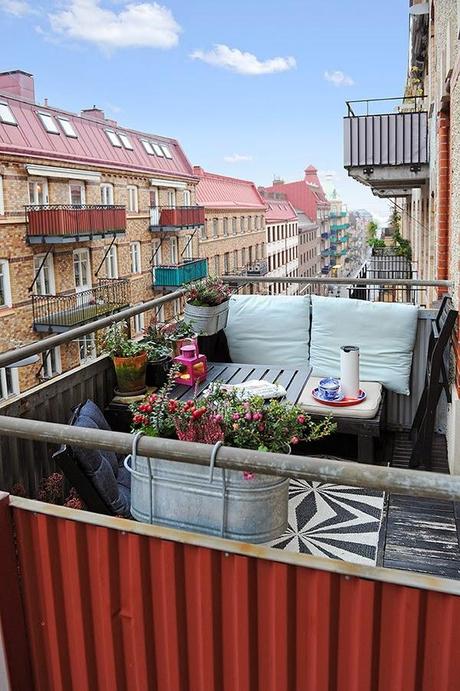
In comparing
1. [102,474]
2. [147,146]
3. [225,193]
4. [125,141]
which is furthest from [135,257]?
[102,474]

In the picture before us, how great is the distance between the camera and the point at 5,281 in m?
21.2

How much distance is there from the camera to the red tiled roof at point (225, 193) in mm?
39500

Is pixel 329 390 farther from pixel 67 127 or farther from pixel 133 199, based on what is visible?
pixel 133 199

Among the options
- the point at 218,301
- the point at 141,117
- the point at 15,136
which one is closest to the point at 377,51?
the point at 141,117

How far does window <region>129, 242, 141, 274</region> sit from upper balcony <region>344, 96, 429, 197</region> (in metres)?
18.7

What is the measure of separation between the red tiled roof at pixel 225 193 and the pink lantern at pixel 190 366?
112 feet

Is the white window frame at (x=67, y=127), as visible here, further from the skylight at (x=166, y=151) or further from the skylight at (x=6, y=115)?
the skylight at (x=166, y=151)

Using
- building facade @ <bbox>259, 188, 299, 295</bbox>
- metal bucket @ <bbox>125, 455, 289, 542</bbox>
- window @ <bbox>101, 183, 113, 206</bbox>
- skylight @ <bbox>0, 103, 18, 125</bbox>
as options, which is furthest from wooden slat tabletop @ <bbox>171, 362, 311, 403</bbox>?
building facade @ <bbox>259, 188, 299, 295</bbox>

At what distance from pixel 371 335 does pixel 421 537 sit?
228 cm

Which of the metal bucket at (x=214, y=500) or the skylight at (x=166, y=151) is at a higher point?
the skylight at (x=166, y=151)

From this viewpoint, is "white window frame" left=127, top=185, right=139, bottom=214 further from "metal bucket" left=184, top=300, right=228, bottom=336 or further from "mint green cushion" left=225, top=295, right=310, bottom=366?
"metal bucket" left=184, top=300, right=228, bottom=336

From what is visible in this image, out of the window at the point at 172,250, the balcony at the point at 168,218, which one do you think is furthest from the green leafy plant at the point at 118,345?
the window at the point at 172,250

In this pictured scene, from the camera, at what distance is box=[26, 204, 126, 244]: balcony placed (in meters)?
21.8

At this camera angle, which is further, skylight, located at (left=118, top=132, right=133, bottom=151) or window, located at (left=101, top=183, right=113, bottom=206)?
skylight, located at (left=118, top=132, right=133, bottom=151)
